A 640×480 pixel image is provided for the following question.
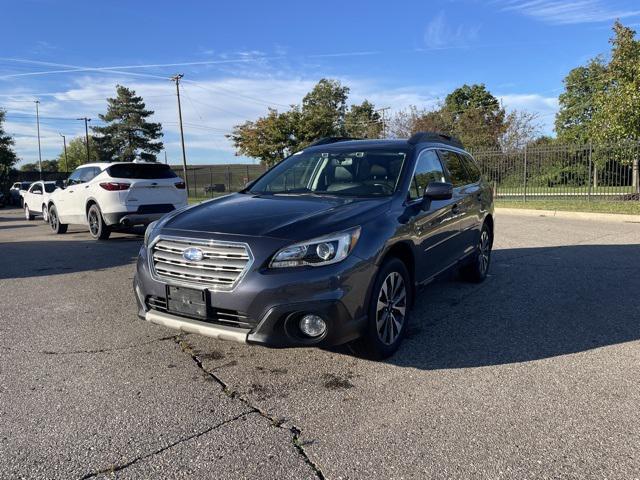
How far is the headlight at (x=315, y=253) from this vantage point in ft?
11.1

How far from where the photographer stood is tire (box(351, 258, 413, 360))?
3.70 m

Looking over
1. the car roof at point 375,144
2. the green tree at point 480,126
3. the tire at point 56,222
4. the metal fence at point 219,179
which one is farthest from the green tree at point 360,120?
the car roof at point 375,144

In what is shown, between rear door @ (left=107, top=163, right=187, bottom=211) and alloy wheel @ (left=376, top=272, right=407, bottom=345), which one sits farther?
rear door @ (left=107, top=163, right=187, bottom=211)

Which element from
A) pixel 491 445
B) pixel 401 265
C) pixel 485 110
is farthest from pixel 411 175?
pixel 485 110

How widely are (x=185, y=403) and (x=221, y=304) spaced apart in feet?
2.17

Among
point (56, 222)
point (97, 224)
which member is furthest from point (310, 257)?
point (56, 222)

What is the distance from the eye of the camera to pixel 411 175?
4586 mm

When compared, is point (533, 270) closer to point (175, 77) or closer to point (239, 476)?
point (239, 476)

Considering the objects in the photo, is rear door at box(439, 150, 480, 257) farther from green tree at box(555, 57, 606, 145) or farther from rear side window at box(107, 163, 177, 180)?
green tree at box(555, 57, 606, 145)

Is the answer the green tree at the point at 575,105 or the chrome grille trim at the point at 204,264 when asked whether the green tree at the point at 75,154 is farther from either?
the chrome grille trim at the point at 204,264

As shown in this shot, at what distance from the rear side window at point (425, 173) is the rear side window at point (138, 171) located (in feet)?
23.9

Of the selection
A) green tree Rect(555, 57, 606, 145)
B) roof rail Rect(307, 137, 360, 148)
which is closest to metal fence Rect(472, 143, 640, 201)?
roof rail Rect(307, 137, 360, 148)

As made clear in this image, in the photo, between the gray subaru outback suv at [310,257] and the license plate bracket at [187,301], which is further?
the license plate bracket at [187,301]

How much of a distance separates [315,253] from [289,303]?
375 millimetres
